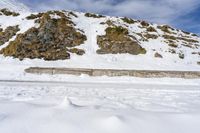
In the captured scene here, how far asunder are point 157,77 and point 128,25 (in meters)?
20.6

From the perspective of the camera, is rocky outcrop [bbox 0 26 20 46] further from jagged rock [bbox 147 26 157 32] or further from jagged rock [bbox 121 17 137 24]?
jagged rock [bbox 147 26 157 32]

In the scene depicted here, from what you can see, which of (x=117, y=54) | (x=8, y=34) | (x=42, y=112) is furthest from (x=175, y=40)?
(x=42, y=112)

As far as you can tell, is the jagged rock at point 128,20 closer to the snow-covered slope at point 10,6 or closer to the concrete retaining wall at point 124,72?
the concrete retaining wall at point 124,72

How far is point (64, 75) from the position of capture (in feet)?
60.3

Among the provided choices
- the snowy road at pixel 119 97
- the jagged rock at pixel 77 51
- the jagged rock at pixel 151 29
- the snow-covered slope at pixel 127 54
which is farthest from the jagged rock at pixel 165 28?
the snowy road at pixel 119 97

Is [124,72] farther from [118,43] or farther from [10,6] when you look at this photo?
[10,6]

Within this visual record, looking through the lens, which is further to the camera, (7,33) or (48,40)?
(7,33)

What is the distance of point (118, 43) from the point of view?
3075cm

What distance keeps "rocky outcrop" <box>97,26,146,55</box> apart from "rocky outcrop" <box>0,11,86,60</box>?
7.11 ft

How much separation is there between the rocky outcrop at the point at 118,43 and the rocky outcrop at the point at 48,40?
217cm

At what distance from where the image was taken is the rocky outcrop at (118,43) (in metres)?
29.8

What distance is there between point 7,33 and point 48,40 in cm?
491

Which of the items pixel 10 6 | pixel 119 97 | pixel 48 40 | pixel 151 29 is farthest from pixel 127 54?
pixel 10 6

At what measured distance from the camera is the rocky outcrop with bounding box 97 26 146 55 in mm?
29781
